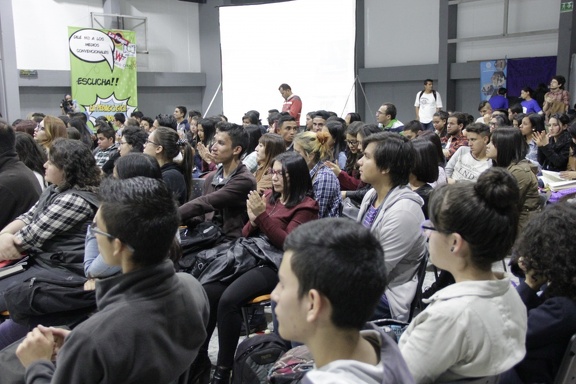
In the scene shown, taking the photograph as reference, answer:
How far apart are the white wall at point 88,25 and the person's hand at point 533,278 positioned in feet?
36.9

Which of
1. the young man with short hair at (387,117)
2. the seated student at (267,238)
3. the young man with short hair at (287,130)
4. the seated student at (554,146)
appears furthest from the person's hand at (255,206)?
the young man with short hair at (387,117)

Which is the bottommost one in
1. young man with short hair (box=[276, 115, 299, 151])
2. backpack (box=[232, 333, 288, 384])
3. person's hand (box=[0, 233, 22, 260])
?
backpack (box=[232, 333, 288, 384])

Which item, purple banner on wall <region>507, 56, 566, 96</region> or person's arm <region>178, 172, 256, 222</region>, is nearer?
person's arm <region>178, 172, 256, 222</region>

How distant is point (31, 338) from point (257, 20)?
10.8 m

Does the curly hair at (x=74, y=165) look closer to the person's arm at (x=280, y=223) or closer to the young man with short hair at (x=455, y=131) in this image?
the person's arm at (x=280, y=223)

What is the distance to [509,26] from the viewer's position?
10.6 m

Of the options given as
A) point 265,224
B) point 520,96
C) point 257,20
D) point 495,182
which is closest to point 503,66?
point 520,96

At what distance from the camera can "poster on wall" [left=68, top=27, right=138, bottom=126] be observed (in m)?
11.1

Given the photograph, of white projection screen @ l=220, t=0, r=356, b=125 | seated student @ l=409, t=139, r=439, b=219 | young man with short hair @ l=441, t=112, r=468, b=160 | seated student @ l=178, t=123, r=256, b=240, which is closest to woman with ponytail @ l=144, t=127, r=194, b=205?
seated student @ l=178, t=123, r=256, b=240

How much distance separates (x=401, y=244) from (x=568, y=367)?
923mm

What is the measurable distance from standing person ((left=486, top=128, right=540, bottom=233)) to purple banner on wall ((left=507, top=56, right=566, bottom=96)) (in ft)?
21.8

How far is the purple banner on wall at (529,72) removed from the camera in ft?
32.8

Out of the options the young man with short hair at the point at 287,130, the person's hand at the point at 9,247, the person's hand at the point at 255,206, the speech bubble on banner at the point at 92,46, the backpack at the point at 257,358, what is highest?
the speech bubble on banner at the point at 92,46

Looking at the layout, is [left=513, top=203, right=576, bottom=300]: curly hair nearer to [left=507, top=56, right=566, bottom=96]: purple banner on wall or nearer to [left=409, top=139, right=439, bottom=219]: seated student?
[left=409, top=139, right=439, bottom=219]: seated student
